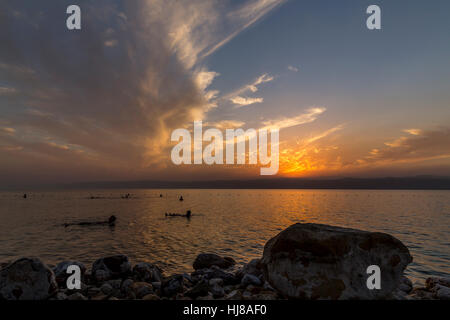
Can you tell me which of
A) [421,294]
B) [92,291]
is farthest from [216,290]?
[421,294]

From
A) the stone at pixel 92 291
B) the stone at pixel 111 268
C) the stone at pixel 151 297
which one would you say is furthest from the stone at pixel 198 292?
the stone at pixel 111 268

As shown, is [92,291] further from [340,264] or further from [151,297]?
[340,264]

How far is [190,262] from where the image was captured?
18375 millimetres

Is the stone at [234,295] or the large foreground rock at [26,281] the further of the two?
the stone at [234,295]

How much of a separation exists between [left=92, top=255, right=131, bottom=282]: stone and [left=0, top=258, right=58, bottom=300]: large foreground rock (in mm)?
2981

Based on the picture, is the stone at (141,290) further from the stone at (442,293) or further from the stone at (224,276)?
the stone at (442,293)

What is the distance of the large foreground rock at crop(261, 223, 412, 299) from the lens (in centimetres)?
732

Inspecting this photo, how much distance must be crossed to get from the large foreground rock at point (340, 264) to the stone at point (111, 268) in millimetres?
8626

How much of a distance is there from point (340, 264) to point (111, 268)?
36.9 ft

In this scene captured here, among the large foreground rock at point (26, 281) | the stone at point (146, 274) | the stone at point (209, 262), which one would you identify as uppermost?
the large foreground rock at point (26, 281)

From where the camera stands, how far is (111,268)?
39.6ft

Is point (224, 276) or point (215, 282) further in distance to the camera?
point (224, 276)

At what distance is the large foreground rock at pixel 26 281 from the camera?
26.9 ft
